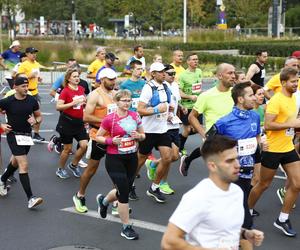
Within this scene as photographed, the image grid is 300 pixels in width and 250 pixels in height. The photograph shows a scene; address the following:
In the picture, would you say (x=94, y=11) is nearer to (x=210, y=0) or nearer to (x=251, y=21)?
(x=210, y=0)

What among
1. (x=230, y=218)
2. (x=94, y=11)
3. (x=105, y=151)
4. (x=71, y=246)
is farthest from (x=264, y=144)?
(x=94, y=11)

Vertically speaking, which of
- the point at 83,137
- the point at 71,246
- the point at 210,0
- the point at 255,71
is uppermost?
the point at 210,0

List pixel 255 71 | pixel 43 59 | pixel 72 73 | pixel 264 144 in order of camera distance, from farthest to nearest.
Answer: pixel 43 59
pixel 255 71
pixel 72 73
pixel 264 144

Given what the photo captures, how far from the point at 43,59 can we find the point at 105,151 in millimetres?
25073

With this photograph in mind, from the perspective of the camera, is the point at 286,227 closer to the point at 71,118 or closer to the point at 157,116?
the point at 157,116

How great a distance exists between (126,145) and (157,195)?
1.68 meters

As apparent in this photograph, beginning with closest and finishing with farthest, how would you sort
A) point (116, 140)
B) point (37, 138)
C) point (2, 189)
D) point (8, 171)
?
point (116, 140)
point (8, 171)
point (2, 189)
point (37, 138)

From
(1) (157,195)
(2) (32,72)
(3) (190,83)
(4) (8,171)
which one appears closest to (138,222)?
(1) (157,195)

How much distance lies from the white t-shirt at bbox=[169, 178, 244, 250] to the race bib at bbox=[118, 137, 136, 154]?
286 centimetres

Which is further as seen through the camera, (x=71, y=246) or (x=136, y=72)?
(x=136, y=72)

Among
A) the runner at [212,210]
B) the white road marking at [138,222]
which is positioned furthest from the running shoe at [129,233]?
the runner at [212,210]

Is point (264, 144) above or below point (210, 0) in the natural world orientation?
below

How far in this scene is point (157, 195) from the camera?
7707mm

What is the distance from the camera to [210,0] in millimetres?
66125
